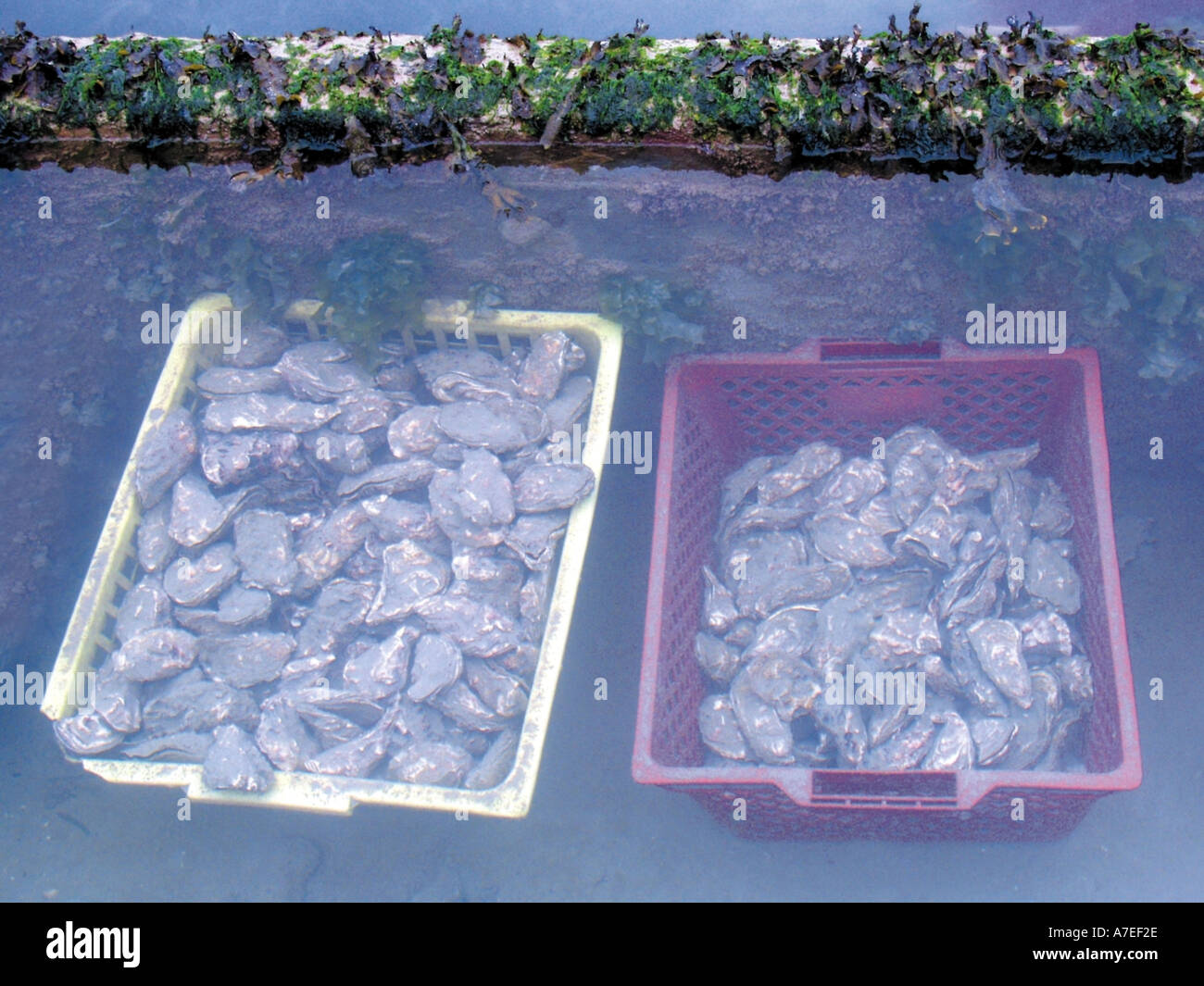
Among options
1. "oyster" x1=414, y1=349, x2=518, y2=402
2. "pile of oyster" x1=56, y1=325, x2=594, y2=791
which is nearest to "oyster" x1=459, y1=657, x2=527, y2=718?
"pile of oyster" x1=56, y1=325, x2=594, y2=791

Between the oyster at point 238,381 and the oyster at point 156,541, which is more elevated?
the oyster at point 238,381

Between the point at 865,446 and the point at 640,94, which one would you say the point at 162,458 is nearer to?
the point at 640,94

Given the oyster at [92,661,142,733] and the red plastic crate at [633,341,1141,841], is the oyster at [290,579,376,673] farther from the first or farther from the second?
the red plastic crate at [633,341,1141,841]

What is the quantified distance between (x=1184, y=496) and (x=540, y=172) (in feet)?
7.84

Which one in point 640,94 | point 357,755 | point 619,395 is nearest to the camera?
point 640,94

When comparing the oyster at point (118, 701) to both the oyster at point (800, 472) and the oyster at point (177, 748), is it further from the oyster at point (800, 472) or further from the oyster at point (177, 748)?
the oyster at point (800, 472)

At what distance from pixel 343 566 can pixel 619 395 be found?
3.42ft

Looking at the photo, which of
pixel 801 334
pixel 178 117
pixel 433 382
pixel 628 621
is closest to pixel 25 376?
pixel 178 117

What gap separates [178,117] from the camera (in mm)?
2711

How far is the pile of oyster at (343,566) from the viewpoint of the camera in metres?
2.77

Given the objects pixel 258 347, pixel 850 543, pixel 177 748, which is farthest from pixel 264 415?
pixel 850 543

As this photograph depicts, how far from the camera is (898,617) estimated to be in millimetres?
2836

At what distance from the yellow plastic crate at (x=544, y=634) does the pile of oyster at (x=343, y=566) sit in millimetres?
51

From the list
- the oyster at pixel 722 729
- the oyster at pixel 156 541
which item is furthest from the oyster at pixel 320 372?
the oyster at pixel 722 729
